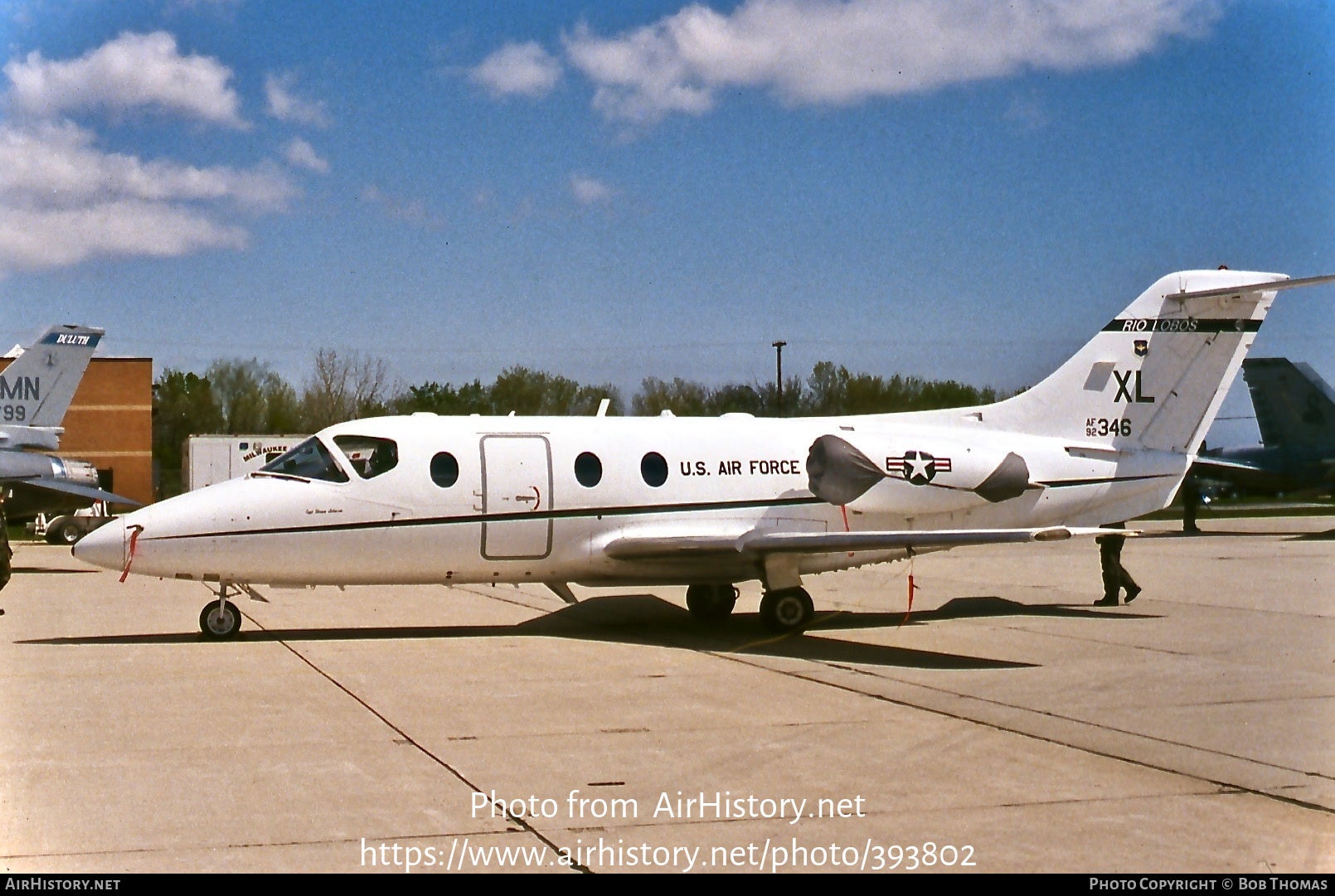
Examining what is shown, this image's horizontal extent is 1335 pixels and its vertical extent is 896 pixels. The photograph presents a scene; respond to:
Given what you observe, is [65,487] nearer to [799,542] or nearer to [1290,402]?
[799,542]

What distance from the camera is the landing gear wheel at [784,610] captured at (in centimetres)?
1500

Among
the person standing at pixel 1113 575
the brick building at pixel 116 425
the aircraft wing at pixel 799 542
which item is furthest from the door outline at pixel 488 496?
the brick building at pixel 116 425

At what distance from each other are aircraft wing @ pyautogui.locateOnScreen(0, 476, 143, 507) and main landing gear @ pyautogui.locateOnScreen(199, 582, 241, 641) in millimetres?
17714

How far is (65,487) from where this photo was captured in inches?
1251

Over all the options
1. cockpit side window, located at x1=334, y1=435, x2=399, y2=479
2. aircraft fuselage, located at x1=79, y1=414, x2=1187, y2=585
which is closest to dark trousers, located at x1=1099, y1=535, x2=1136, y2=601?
aircraft fuselage, located at x1=79, y1=414, x2=1187, y2=585

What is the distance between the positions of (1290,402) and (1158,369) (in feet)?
89.4

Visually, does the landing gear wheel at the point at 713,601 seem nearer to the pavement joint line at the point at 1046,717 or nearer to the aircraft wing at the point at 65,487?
the pavement joint line at the point at 1046,717

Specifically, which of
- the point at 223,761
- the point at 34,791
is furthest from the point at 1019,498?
the point at 34,791

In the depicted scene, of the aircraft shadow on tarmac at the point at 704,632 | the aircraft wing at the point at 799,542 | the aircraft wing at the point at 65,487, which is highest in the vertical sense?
the aircraft wing at the point at 65,487

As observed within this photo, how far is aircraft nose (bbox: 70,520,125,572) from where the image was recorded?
518 inches

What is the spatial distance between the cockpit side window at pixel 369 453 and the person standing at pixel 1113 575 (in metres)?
9.56

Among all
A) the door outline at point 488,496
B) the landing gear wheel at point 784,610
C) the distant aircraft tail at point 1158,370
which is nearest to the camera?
the door outline at point 488,496
